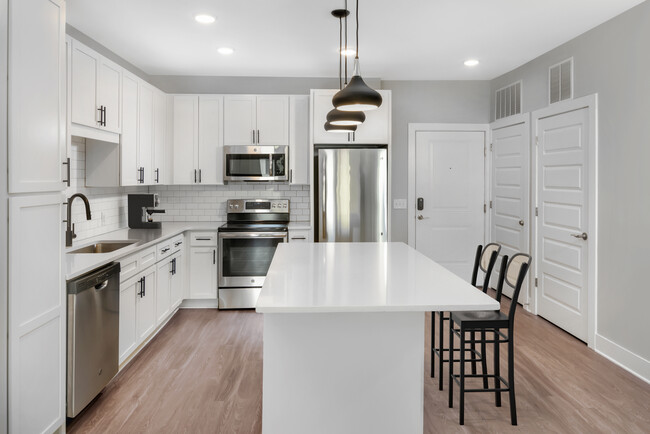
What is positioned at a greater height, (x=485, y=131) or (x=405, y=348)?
(x=485, y=131)

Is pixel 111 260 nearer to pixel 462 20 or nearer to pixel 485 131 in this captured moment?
pixel 462 20

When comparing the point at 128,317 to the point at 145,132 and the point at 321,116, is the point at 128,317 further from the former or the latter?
the point at 321,116

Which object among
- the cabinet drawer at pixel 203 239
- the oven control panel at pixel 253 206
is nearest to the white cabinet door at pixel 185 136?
the oven control panel at pixel 253 206

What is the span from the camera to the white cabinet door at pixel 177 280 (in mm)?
4539

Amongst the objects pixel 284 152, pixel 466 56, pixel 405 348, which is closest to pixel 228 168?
pixel 284 152

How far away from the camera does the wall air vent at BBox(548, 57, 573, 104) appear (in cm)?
412

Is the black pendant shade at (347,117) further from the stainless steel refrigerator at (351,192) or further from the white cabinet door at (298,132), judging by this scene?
the white cabinet door at (298,132)

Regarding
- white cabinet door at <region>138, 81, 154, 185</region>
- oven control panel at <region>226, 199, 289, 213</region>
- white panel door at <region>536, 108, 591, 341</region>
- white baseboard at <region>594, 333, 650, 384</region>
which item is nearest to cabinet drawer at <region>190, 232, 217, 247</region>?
oven control panel at <region>226, 199, 289, 213</region>

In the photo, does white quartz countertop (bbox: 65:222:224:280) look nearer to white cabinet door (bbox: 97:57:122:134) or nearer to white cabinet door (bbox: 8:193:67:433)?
white cabinet door (bbox: 8:193:67:433)

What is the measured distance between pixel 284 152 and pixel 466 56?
2083mm

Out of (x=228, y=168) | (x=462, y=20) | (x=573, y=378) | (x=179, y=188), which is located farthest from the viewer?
(x=179, y=188)

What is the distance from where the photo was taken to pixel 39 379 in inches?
87.2

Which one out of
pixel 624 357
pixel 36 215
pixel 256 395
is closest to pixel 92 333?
pixel 36 215

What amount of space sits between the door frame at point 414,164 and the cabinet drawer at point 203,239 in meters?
2.33
